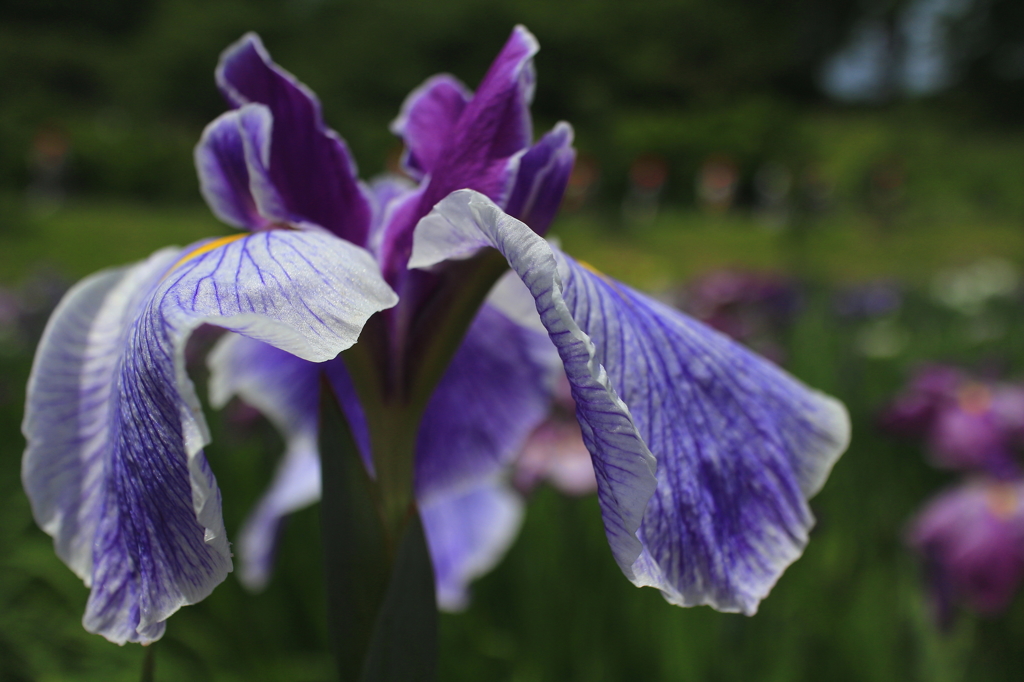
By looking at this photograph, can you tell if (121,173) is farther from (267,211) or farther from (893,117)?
(893,117)

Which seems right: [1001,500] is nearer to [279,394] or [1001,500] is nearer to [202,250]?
[279,394]

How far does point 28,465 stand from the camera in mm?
548

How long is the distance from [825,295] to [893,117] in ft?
59.6

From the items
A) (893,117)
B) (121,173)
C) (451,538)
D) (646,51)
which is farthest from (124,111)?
(451,538)

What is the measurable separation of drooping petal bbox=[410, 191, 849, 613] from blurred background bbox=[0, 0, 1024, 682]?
0.73 meters

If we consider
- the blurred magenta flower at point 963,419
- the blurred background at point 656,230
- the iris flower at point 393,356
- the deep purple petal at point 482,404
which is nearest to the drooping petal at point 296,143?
the iris flower at point 393,356

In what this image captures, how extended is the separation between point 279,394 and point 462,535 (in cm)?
31

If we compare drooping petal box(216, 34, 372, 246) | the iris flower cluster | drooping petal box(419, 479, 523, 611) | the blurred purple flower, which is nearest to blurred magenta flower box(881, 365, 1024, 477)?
the iris flower cluster

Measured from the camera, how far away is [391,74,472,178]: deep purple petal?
2.24ft

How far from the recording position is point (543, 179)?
24.3 inches

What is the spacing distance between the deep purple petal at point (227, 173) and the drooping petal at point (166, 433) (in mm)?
97

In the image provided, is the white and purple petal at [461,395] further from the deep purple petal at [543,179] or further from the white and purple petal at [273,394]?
the deep purple petal at [543,179]

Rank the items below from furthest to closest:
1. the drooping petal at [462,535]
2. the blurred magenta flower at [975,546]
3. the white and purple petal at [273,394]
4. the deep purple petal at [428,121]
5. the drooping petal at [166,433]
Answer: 1. the blurred magenta flower at [975,546]
2. the drooping petal at [462,535]
3. the white and purple petal at [273,394]
4. the deep purple petal at [428,121]
5. the drooping petal at [166,433]

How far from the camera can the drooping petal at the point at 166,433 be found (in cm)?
43
